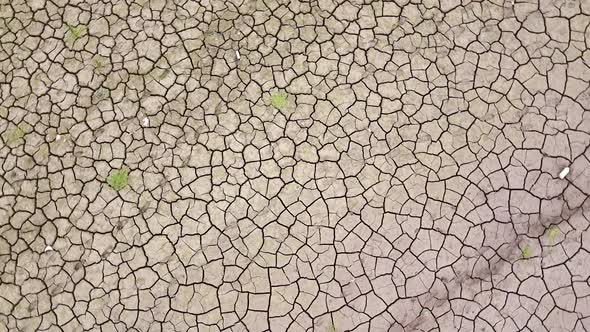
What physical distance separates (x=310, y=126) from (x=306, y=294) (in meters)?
0.60

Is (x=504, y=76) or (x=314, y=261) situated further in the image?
(x=504, y=76)

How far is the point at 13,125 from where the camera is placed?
2496 millimetres

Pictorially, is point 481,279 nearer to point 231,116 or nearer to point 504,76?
point 504,76

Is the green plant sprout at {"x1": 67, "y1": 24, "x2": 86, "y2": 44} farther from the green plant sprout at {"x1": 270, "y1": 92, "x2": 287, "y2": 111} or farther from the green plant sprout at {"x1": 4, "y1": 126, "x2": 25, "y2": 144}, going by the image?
the green plant sprout at {"x1": 270, "y1": 92, "x2": 287, "y2": 111}

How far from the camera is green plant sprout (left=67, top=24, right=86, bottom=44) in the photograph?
2.61m

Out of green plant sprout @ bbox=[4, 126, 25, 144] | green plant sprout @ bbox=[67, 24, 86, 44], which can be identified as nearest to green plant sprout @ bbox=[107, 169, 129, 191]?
green plant sprout @ bbox=[4, 126, 25, 144]

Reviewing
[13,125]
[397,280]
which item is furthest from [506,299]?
[13,125]

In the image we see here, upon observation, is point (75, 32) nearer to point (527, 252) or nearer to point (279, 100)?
point (279, 100)

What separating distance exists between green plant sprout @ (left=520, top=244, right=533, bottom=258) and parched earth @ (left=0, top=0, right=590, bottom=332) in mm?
12

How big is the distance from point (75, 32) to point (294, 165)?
3.24ft

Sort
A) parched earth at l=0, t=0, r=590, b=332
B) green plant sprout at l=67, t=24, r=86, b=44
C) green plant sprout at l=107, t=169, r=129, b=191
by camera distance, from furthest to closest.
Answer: green plant sprout at l=67, t=24, r=86, b=44 < green plant sprout at l=107, t=169, r=129, b=191 < parched earth at l=0, t=0, r=590, b=332

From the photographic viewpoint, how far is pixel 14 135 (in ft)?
8.14

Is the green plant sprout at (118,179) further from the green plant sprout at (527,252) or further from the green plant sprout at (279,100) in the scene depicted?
the green plant sprout at (527,252)

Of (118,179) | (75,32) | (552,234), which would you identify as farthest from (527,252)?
(75,32)
